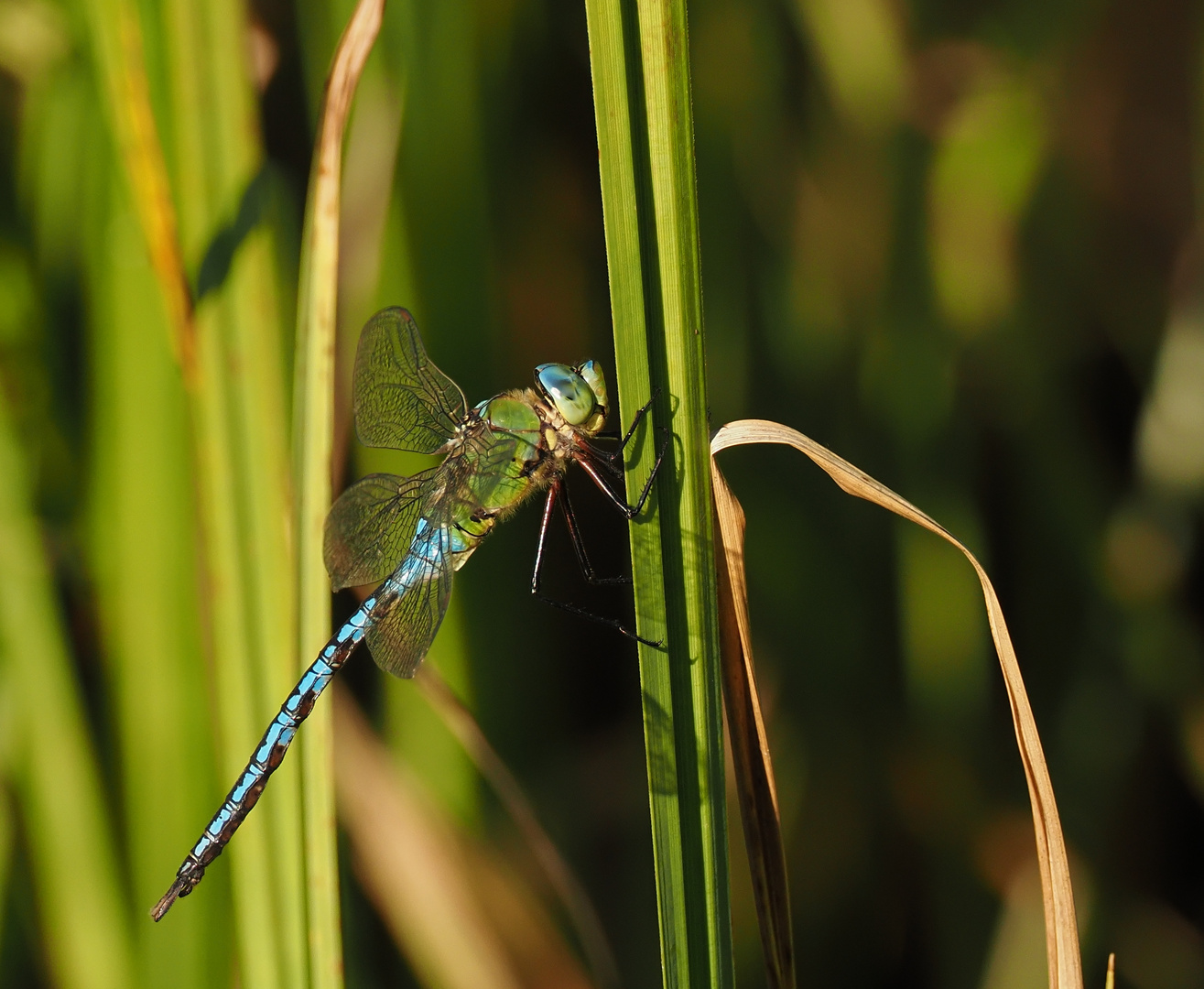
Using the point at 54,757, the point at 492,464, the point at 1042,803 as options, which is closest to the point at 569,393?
the point at 492,464

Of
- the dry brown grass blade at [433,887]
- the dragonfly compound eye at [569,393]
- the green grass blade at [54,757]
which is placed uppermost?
the dragonfly compound eye at [569,393]


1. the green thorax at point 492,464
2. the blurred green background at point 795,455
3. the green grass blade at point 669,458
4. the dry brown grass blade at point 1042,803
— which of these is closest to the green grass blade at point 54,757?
the blurred green background at point 795,455

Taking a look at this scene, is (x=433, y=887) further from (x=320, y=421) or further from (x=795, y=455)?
(x=795, y=455)

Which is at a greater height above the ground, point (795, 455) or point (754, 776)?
point (795, 455)

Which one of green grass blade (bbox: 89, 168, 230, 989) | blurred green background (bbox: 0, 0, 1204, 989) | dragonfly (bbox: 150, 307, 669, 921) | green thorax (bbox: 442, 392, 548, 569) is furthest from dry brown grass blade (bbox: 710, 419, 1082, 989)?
green grass blade (bbox: 89, 168, 230, 989)

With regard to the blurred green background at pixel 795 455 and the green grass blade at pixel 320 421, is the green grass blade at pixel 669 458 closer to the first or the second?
the green grass blade at pixel 320 421

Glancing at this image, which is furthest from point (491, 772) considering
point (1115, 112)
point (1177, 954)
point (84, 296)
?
point (1115, 112)

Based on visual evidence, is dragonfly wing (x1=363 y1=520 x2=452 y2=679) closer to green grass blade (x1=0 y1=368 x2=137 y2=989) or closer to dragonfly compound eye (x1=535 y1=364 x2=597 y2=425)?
dragonfly compound eye (x1=535 y1=364 x2=597 y2=425)
